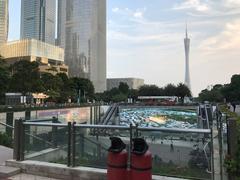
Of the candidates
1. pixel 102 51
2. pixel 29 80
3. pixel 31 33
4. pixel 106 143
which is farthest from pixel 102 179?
pixel 31 33

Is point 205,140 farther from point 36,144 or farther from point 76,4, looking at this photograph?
point 76,4

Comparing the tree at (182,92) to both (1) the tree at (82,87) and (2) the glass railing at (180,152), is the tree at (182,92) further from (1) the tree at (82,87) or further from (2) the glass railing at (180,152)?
(2) the glass railing at (180,152)

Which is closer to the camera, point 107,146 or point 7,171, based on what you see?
point 107,146

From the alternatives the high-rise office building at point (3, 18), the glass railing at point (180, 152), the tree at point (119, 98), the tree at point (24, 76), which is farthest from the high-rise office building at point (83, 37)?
the glass railing at point (180, 152)

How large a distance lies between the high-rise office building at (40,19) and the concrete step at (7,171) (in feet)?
622

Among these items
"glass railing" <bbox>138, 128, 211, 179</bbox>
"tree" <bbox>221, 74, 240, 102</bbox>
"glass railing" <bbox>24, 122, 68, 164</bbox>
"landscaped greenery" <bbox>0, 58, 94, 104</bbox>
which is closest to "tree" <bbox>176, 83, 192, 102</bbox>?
"tree" <bbox>221, 74, 240, 102</bbox>

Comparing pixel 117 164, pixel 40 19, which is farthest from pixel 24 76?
pixel 40 19

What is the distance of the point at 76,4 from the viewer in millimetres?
171125

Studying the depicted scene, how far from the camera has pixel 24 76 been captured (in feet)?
178

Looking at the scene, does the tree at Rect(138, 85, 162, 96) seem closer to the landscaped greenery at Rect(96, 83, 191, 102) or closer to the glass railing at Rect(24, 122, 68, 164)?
the landscaped greenery at Rect(96, 83, 191, 102)

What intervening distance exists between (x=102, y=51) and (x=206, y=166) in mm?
171962

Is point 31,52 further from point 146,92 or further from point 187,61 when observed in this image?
point 187,61

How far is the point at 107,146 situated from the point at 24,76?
49812 millimetres

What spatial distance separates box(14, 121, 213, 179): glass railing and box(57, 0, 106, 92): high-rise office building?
154 metres
